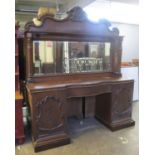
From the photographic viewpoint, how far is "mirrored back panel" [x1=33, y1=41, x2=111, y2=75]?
3.19m

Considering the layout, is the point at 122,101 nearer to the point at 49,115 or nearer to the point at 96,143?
the point at 96,143

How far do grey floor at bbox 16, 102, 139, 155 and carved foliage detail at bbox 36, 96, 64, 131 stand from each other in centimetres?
34

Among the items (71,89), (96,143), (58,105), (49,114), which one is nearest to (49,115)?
(49,114)

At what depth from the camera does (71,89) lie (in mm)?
2871

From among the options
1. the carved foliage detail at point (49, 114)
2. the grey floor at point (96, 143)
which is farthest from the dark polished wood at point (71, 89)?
the grey floor at point (96, 143)

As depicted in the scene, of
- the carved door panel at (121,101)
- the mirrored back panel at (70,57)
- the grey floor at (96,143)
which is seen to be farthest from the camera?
the carved door panel at (121,101)

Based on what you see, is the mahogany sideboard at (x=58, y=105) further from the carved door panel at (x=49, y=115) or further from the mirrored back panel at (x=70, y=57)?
the mirrored back panel at (x=70, y=57)

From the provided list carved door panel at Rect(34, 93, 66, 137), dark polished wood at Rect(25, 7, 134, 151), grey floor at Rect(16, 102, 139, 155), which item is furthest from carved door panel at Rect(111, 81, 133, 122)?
carved door panel at Rect(34, 93, 66, 137)

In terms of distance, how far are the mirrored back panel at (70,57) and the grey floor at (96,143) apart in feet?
3.60

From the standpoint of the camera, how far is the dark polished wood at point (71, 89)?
2727 mm

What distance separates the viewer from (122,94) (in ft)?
11.0

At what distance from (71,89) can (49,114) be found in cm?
49

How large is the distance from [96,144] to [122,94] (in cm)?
100
